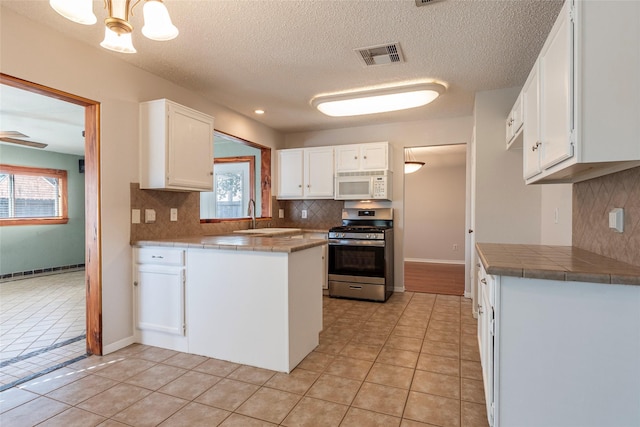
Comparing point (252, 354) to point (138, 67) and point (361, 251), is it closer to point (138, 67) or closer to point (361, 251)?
point (361, 251)

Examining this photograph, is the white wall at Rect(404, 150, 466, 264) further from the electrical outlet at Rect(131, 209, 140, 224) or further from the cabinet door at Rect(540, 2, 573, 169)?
the electrical outlet at Rect(131, 209, 140, 224)

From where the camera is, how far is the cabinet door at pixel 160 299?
2.64 meters

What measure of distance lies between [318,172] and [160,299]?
2.77 metres

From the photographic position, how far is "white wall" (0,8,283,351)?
7.32ft

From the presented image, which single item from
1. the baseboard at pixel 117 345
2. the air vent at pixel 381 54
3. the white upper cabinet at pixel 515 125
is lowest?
the baseboard at pixel 117 345

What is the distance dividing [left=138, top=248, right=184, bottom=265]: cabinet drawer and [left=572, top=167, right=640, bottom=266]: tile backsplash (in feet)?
9.01

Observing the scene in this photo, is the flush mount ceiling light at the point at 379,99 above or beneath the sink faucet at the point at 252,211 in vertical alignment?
above

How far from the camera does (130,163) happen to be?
281 centimetres

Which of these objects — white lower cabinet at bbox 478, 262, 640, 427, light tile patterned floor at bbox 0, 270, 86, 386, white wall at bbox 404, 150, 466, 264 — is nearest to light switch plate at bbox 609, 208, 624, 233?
white lower cabinet at bbox 478, 262, 640, 427

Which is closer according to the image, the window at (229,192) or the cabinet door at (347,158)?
the cabinet door at (347,158)

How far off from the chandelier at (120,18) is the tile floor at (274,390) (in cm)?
195

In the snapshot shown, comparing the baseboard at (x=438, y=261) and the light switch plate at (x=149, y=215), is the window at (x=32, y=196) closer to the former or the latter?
the light switch plate at (x=149, y=215)

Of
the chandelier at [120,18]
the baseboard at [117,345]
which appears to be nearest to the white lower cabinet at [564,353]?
the chandelier at [120,18]

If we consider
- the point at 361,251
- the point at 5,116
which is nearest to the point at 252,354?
the point at 361,251
